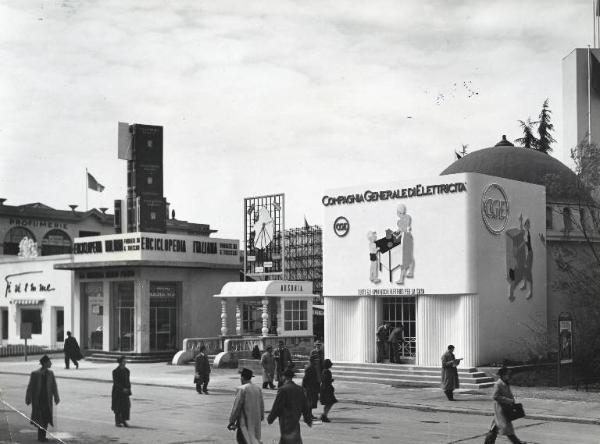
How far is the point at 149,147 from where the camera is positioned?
154ft

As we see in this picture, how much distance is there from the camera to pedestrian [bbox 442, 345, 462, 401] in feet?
Result: 77.6

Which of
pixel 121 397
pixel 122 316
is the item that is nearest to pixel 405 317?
pixel 121 397

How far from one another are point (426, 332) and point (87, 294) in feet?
72.5

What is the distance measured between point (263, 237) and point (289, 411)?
31.1 meters

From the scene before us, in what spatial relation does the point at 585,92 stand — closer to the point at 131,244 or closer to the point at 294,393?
the point at 131,244

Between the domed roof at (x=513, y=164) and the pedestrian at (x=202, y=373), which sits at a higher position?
the domed roof at (x=513, y=164)

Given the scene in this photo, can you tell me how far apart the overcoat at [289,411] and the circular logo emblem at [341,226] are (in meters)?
19.4

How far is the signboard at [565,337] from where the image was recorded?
2545 centimetres

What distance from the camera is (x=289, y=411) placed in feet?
41.2

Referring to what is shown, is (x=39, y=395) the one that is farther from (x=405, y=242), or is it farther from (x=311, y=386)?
(x=405, y=242)

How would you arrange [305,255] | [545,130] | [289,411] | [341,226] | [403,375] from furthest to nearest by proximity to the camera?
[305,255], [545,130], [341,226], [403,375], [289,411]

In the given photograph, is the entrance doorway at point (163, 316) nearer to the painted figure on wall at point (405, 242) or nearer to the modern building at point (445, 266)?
the modern building at point (445, 266)

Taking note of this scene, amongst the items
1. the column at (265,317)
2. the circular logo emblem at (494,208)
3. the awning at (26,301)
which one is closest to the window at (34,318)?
the awning at (26,301)

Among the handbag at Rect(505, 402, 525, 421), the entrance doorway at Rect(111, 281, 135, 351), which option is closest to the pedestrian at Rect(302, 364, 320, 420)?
the handbag at Rect(505, 402, 525, 421)
